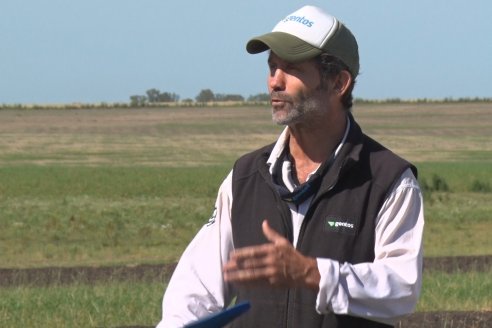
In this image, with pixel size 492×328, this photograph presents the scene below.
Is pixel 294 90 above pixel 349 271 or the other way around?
above

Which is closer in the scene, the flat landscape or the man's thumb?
the man's thumb

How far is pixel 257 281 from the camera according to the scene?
340 cm

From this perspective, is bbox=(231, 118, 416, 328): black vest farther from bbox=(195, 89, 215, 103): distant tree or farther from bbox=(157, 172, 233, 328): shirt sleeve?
bbox=(195, 89, 215, 103): distant tree

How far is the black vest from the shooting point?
379cm

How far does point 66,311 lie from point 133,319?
552mm

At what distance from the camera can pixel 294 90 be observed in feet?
12.9

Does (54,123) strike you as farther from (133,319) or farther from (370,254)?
(370,254)

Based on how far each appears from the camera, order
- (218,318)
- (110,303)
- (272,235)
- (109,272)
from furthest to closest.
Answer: (109,272)
(110,303)
(272,235)
(218,318)

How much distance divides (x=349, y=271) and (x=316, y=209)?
0.92 ft

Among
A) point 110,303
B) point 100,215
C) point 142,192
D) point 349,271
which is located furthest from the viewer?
point 142,192

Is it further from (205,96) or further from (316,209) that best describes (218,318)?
(205,96)

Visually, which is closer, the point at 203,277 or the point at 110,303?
the point at 203,277

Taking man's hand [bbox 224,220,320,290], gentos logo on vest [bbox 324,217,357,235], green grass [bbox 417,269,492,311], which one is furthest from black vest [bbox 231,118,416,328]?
green grass [bbox 417,269,492,311]

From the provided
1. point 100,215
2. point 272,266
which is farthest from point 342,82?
point 100,215
